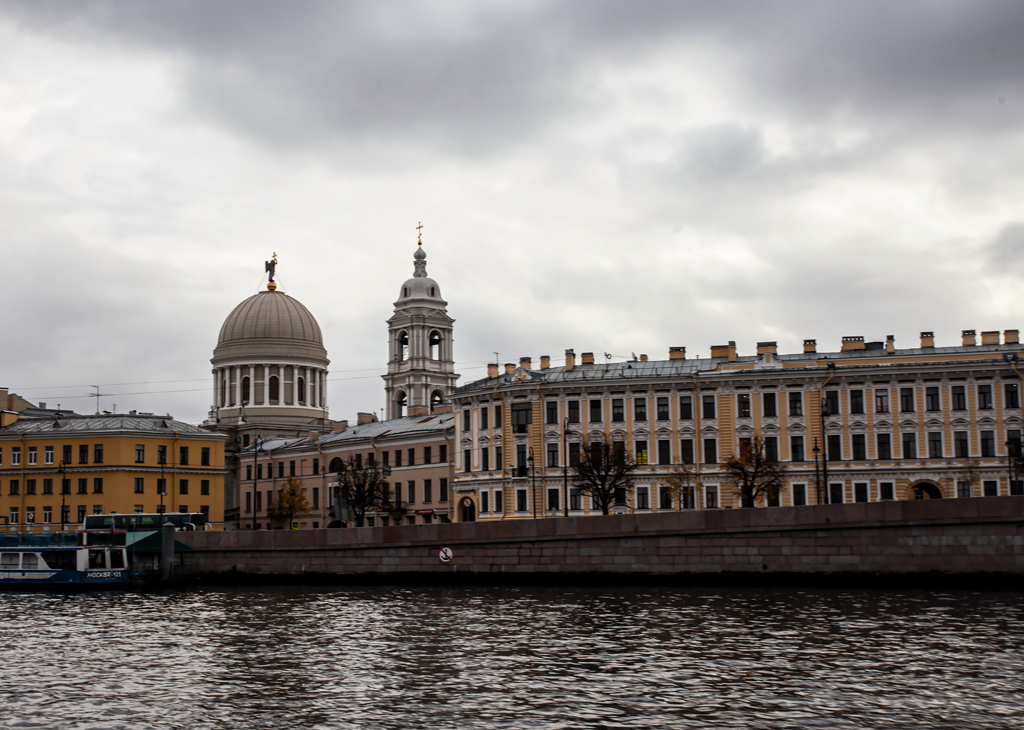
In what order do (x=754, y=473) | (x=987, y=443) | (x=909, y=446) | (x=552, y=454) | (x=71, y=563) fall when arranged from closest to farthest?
(x=71, y=563)
(x=754, y=473)
(x=987, y=443)
(x=909, y=446)
(x=552, y=454)

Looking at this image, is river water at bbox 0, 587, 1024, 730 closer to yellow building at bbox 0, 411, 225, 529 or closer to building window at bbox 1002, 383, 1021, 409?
building window at bbox 1002, 383, 1021, 409

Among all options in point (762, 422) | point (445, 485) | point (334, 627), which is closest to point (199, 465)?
point (445, 485)

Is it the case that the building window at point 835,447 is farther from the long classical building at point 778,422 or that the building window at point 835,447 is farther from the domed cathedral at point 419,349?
the domed cathedral at point 419,349

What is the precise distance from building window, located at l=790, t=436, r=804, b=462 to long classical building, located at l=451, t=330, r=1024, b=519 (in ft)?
0.23

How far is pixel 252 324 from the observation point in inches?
4405

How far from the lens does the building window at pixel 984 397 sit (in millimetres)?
58969

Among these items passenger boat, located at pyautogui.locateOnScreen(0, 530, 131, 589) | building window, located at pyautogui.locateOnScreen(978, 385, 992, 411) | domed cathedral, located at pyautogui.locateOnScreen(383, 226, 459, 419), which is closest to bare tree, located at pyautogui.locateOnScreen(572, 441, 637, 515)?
building window, located at pyautogui.locateOnScreen(978, 385, 992, 411)

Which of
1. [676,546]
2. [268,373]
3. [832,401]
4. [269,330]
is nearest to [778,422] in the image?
[832,401]

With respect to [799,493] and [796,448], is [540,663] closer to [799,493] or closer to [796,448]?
[799,493]

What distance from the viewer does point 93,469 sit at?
75.2 metres

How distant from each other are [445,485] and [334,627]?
136ft

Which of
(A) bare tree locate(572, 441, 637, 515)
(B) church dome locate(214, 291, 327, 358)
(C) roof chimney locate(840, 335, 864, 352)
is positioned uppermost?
(B) church dome locate(214, 291, 327, 358)

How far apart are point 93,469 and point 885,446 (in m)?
46.6

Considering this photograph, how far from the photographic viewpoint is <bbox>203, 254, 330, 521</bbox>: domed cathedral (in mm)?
107062
